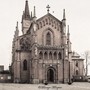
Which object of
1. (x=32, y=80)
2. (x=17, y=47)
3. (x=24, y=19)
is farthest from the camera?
(x=24, y=19)

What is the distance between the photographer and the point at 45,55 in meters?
68.0

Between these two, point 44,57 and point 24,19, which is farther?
point 24,19

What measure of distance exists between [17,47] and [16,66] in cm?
537

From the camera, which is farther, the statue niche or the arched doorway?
the statue niche

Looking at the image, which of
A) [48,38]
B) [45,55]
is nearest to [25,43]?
[48,38]

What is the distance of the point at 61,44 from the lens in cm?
6944

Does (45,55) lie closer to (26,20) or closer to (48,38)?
(48,38)

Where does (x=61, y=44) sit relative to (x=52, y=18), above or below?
below

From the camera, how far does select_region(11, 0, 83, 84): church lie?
67.1m

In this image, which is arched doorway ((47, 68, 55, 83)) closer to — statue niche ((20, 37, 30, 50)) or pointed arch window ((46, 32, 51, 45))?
pointed arch window ((46, 32, 51, 45))

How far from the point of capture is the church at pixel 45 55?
6712 cm

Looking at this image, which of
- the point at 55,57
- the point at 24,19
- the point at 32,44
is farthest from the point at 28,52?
the point at 24,19

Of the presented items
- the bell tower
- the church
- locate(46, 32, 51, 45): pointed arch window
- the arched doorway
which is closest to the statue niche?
the church

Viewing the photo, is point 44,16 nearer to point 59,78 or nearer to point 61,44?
point 61,44
